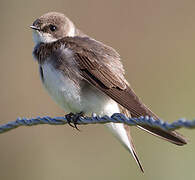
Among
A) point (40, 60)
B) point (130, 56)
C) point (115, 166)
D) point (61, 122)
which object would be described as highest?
point (130, 56)

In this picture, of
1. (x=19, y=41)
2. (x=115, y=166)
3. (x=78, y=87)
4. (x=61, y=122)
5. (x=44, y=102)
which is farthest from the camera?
(x=19, y=41)

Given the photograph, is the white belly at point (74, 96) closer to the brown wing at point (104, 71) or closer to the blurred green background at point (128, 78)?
the brown wing at point (104, 71)

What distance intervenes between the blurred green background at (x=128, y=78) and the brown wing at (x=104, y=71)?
39.9 inches

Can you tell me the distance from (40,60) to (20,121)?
31.4 inches

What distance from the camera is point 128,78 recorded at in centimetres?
586

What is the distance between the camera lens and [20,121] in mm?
3189

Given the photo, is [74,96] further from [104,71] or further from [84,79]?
[104,71]

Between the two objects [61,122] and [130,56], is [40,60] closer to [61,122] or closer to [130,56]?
[61,122]

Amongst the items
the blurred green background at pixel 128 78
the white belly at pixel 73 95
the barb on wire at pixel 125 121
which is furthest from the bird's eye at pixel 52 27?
the blurred green background at pixel 128 78

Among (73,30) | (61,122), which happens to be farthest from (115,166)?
(61,122)

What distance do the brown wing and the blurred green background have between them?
1.01 metres

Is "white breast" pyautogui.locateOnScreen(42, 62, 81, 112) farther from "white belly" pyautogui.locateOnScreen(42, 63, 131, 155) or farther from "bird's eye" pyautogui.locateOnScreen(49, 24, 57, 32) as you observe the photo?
"bird's eye" pyautogui.locateOnScreen(49, 24, 57, 32)

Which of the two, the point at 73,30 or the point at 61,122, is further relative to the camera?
the point at 73,30

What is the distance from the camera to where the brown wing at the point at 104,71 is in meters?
3.64
